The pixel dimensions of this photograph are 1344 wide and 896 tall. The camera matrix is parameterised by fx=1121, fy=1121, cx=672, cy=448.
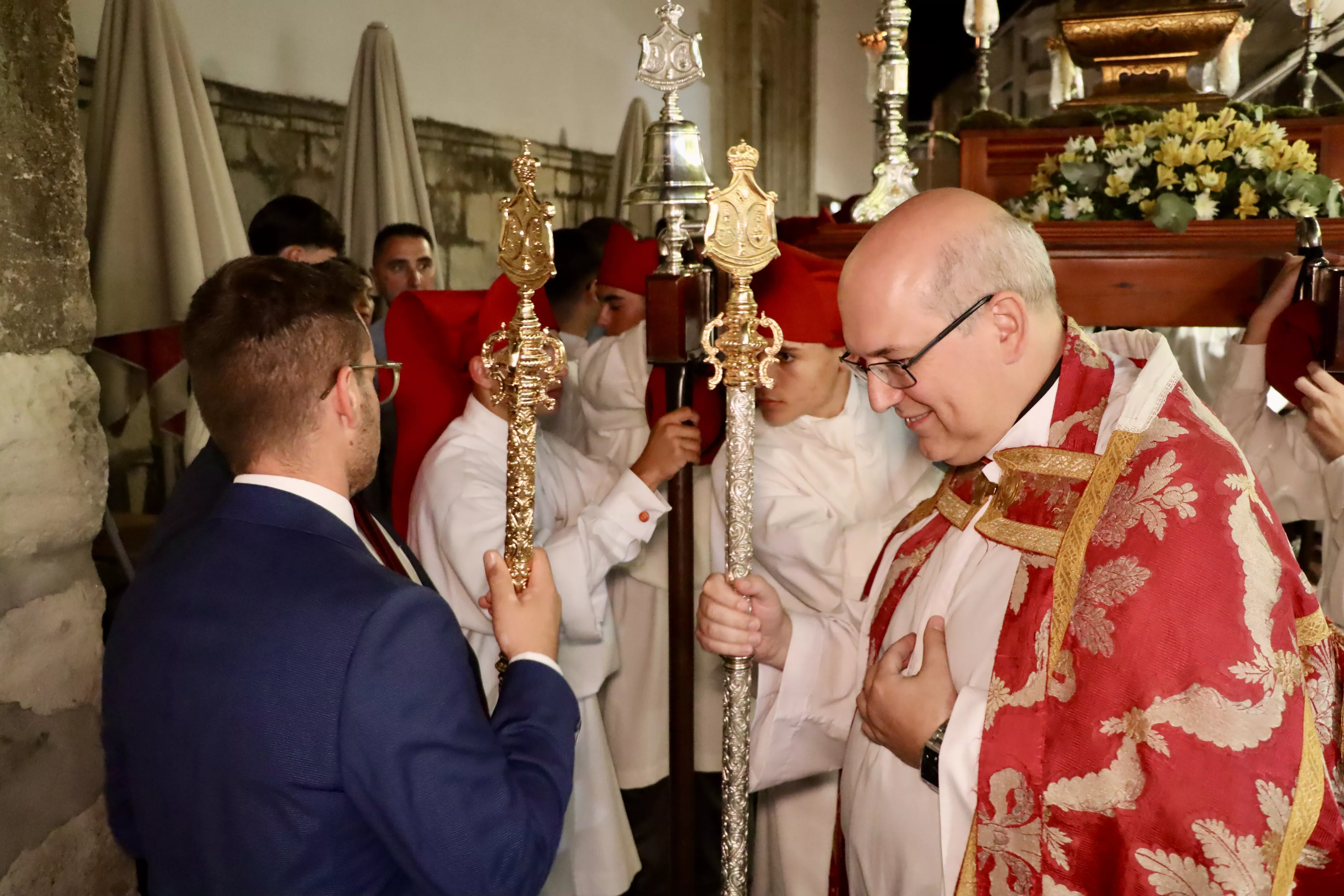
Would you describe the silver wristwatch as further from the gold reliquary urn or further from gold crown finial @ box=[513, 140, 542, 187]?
the gold reliquary urn

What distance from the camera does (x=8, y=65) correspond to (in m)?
2.03

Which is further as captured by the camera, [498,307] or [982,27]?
[982,27]

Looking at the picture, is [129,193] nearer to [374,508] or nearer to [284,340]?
[374,508]

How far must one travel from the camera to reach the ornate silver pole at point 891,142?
3.35m

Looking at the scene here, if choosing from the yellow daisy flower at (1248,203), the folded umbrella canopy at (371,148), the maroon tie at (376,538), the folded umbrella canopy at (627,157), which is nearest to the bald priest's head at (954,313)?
the maroon tie at (376,538)

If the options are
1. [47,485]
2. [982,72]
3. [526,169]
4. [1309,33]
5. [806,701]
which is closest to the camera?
[526,169]

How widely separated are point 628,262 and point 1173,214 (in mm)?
1668

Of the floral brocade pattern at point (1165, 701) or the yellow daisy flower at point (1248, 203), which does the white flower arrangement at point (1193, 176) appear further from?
the floral brocade pattern at point (1165, 701)

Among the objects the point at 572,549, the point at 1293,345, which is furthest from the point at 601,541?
the point at 1293,345

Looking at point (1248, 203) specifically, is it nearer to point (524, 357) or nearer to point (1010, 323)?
point (1010, 323)

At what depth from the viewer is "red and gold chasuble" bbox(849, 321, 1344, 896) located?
1.45 m

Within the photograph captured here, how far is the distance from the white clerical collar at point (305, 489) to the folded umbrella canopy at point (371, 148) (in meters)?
3.24

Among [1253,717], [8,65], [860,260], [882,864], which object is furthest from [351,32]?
[1253,717]

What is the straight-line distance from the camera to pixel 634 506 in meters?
2.67
